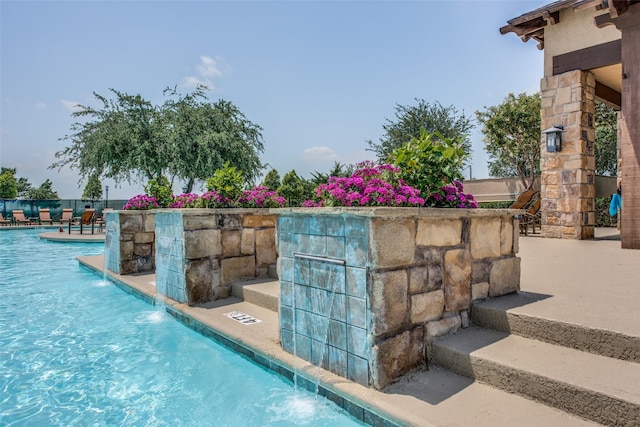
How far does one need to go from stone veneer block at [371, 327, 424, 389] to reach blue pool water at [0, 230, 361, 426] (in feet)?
0.89

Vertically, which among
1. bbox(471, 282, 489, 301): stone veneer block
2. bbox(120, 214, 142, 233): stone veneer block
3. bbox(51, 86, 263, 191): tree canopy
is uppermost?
bbox(51, 86, 263, 191): tree canopy

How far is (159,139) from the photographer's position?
14219 millimetres

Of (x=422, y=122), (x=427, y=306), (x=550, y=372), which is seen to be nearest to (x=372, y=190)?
(x=427, y=306)

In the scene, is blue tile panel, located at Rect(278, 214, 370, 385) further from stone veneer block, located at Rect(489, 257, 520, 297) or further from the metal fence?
the metal fence

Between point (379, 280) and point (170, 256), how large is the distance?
3006 millimetres

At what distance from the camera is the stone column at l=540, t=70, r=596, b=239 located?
6.21 metres

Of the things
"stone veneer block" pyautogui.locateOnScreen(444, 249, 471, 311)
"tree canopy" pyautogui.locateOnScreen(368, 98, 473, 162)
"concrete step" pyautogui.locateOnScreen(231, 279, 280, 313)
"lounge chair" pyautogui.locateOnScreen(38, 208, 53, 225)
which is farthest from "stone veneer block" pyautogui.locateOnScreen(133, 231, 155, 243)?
"lounge chair" pyautogui.locateOnScreen(38, 208, 53, 225)

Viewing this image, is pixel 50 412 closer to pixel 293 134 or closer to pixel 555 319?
pixel 555 319

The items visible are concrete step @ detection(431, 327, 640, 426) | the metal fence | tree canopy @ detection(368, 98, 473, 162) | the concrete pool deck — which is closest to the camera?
concrete step @ detection(431, 327, 640, 426)

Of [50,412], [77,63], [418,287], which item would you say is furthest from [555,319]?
[77,63]

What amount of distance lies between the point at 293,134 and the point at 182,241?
8241 millimetres

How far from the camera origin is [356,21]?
7914 millimetres

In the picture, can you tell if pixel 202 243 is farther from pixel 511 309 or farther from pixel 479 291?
pixel 511 309

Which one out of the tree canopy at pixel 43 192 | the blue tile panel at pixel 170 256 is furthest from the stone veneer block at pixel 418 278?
the tree canopy at pixel 43 192
